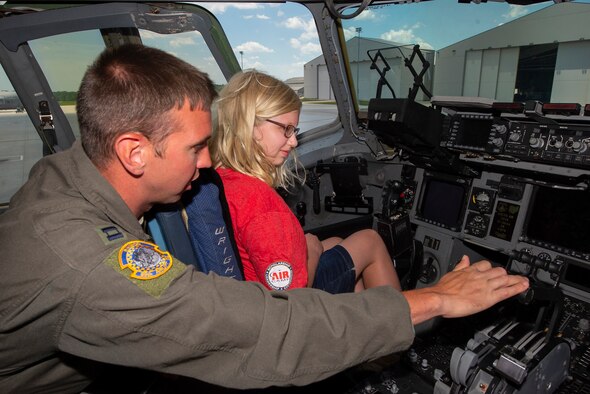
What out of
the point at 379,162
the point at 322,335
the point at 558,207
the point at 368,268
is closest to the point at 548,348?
the point at 368,268

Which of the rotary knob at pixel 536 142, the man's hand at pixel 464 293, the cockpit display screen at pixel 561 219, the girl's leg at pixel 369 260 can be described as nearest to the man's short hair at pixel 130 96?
the man's hand at pixel 464 293

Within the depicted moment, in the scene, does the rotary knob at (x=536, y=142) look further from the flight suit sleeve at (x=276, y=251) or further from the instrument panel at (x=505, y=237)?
the flight suit sleeve at (x=276, y=251)

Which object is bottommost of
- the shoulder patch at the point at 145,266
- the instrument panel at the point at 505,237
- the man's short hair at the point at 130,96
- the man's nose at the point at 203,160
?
the instrument panel at the point at 505,237

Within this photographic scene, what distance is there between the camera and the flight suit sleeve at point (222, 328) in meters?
0.70

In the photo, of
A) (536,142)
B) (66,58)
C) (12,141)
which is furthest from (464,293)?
(12,141)

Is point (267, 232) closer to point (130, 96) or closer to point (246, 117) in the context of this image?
point (246, 117)

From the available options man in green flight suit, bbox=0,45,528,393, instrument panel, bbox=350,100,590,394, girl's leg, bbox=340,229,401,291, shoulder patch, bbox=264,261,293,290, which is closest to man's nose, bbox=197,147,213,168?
man in green flight suit, bbox=0,45,528,393

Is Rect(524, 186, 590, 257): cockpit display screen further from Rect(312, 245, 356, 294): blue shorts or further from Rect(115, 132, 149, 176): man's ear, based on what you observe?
Rect(115, 132, 149, 176): man's ear

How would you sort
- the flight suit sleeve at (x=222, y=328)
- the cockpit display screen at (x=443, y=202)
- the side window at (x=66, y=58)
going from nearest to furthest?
the flight suit sleeve at (x=222, y=328) < the side window at (x=66, y=58) < the cockpit display screen at (x=443, y=202)

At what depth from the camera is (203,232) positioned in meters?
1.26

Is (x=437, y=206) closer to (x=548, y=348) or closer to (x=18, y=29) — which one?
(x=548, y=348)

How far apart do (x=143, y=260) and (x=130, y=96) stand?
16.1 inches

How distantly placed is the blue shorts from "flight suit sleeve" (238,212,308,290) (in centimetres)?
52

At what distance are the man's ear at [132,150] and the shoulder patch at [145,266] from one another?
0.83 feet
